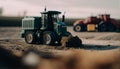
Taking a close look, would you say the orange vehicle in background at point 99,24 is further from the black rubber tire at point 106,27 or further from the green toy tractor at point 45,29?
the green toy tractor at point 45,29

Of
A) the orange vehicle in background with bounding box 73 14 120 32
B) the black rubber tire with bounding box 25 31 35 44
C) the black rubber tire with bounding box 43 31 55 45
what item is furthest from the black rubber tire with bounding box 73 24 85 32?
the black rubber tire with bounding box 43 31 55 45

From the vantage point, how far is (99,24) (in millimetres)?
42844

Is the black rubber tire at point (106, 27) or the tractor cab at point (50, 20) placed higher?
the tractor cab at point (50, 20)

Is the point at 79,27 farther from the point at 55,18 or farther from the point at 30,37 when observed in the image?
the point at 55,18

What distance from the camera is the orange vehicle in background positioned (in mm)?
42500

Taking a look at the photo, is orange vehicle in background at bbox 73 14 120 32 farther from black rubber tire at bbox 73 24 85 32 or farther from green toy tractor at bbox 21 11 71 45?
green toy tractor at bbox 21 11 71 45

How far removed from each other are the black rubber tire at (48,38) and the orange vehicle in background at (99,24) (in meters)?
18.5

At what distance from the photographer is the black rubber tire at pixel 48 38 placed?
24.7 meters

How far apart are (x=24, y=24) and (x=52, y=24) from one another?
3.23 m

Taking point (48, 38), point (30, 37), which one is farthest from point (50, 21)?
point (30, 37)

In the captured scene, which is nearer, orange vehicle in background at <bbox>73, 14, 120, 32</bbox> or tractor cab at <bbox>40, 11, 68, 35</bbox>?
tractor cab at <bbox>40, 11, 68, 35</bbox>

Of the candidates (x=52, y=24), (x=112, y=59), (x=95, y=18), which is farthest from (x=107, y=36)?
(x=112, y=59)

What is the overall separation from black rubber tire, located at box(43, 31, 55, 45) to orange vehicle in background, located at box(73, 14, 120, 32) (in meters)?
18.5

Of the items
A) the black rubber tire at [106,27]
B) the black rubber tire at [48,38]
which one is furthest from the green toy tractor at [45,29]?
the black rubber tire at [106,27]
